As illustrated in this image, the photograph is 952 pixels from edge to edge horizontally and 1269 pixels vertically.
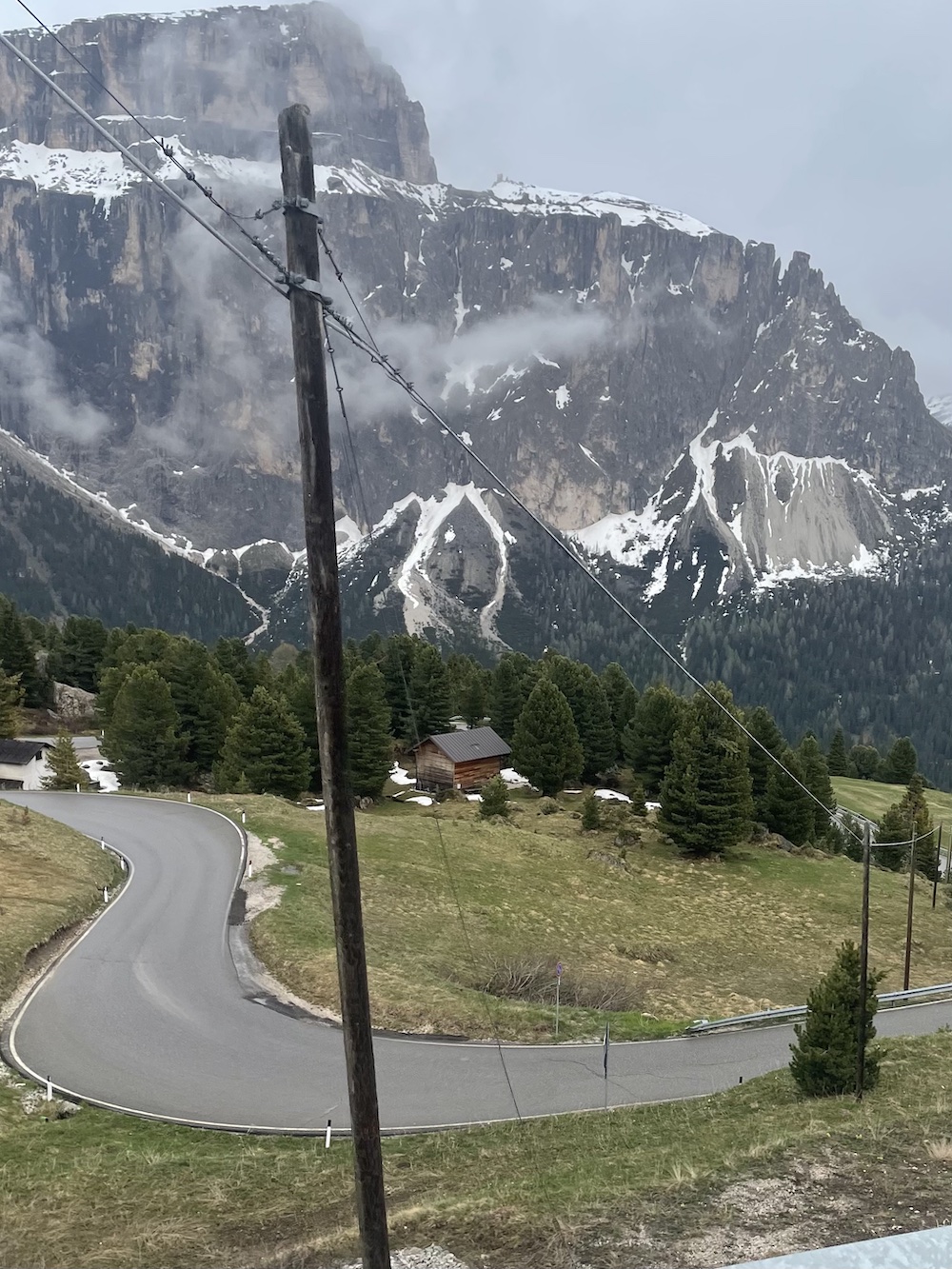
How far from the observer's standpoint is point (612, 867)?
43938 millimetres

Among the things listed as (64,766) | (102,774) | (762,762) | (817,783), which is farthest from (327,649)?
(817,783)

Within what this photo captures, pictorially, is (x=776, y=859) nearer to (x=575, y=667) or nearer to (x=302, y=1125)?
(x=575, y=667)

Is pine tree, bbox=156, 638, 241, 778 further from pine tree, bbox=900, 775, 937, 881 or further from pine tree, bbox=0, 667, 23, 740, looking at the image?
pine tree, bbox=900, 775, 937, 881

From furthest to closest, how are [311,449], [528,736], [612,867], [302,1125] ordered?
[528,736]
[612,867]
[302,1125]
[311,449]

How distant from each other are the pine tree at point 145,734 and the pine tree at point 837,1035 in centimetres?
4677

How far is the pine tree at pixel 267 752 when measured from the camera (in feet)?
168

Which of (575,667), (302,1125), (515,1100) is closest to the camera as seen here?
(302,1125)

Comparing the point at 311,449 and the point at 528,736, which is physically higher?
the point at 311,449

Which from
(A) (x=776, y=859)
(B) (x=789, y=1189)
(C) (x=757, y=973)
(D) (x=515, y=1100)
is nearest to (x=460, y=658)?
(A) (x=776, y=859)

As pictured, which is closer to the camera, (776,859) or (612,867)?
(612,867)

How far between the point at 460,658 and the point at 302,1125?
A: 81.7 metres

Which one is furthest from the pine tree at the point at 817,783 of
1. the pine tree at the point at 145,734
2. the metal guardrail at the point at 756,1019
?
the pine tree at the point at 145,734

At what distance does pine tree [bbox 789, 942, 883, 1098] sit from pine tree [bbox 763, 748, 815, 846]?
41.6 metres

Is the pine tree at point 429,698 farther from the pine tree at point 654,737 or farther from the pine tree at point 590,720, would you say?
the pine tree at point 654,737
